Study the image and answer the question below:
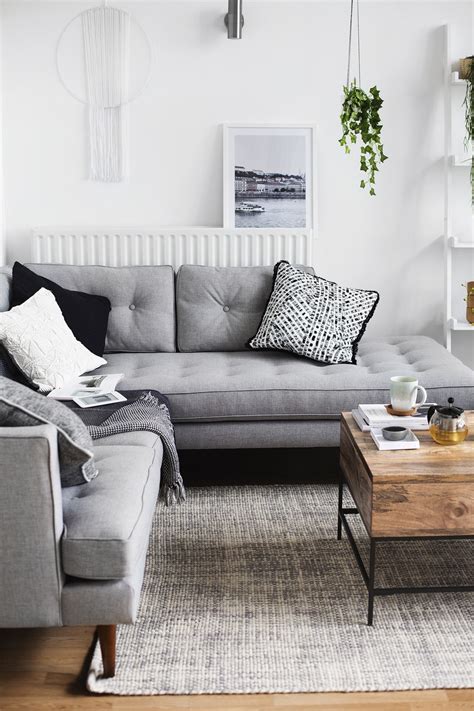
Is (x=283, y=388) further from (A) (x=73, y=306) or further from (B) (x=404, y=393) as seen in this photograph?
(A) (x=73, y=306)

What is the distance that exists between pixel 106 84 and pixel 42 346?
1733 mm

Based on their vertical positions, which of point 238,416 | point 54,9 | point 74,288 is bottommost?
point 238,416

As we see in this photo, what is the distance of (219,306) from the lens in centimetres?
394

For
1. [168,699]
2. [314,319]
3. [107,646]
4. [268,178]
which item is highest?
[268,178]

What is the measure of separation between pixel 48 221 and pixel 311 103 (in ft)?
5.13

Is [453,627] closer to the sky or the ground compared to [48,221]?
closer to the ground

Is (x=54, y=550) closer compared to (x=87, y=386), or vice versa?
(x=54, y=550)

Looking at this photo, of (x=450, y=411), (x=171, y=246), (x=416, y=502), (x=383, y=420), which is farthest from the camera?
(x=171, y=246)

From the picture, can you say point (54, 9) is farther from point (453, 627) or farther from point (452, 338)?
point (453, 627)

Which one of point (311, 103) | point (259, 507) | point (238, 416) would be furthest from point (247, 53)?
point (259, 507)

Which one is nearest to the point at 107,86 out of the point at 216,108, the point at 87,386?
the point at 216,108

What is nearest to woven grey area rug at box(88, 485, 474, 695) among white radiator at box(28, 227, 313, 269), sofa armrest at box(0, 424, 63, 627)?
sofa armrest at box(0, 424, 63, 627)

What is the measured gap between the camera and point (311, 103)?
437cm

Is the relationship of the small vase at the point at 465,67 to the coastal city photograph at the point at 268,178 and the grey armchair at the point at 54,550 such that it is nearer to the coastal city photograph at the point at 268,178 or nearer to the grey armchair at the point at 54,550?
the coastal city photograph at the point at 268,178
